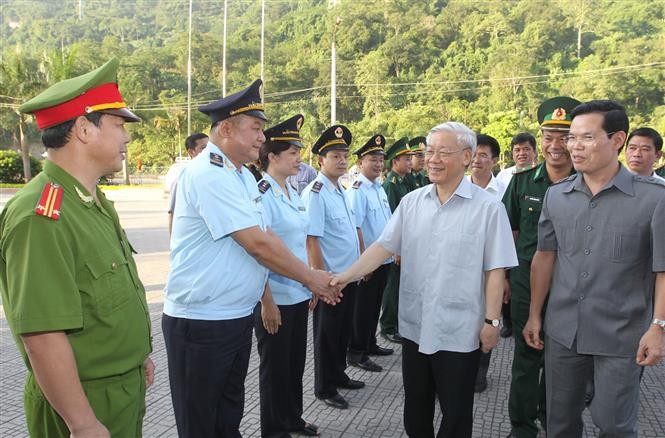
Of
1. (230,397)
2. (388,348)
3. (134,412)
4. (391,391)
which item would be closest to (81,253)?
(134,412)

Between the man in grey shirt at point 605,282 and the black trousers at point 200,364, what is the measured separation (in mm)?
1638

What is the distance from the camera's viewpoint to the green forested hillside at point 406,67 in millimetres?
43609

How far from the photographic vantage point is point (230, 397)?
8.40 feet

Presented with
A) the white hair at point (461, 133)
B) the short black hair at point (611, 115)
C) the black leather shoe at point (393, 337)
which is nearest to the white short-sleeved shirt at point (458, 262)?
the white hair at point (461, 133)

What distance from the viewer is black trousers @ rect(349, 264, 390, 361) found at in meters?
4.59

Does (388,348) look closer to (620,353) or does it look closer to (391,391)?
(391,391)

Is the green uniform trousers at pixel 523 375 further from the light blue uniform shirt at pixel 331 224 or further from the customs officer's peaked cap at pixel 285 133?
the customs officer's peaked cap at pixel 285 133

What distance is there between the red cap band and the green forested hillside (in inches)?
1209

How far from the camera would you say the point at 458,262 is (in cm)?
248

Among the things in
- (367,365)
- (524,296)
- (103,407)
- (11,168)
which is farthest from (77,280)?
(11,168)

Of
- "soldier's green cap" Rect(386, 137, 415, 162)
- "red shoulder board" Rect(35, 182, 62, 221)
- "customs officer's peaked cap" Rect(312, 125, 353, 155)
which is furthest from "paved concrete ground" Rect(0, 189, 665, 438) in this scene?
"soldier's green cap" Rect(386, 137, 415, 162)

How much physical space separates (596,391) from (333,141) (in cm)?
268

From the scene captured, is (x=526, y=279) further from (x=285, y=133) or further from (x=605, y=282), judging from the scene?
(x=285, y=133)

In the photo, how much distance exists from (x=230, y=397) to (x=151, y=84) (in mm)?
65514
